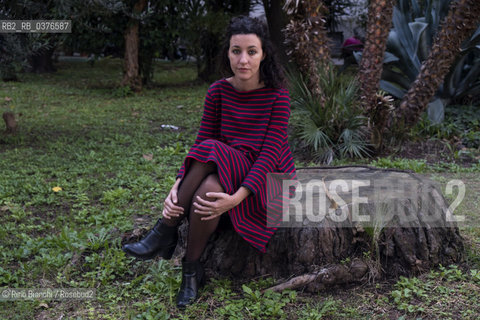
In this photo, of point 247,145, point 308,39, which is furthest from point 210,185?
point 308,39

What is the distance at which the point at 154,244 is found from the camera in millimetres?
2943

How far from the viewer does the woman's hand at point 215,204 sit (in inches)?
107

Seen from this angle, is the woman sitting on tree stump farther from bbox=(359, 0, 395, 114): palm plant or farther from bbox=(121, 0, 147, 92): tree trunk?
bbox=(121, 0, 147, 92): tree trunk

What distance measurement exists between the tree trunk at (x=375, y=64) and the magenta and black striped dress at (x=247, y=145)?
278 cm

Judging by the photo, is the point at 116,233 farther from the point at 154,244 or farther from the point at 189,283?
the point at 189,283

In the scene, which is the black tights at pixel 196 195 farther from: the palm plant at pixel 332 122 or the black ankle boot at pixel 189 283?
the palm plant at pixel 332 122

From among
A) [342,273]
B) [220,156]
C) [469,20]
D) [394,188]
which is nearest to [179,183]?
[220,156]

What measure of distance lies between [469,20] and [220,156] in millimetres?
4007

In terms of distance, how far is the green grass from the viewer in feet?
9.18

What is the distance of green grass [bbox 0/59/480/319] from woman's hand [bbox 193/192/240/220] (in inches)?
19.1

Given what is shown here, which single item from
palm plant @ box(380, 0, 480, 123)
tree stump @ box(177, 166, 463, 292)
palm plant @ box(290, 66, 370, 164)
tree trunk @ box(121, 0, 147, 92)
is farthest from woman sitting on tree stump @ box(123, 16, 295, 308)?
tree trunk @ box(121, 0, 147, 92)

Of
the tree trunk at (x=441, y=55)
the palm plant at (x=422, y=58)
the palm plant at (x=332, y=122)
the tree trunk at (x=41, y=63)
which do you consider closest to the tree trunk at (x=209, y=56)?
the tree trunk at (x=41, y=63)

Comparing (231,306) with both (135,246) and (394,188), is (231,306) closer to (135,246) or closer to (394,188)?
(135,246)

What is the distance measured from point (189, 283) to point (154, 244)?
0.98 ft
